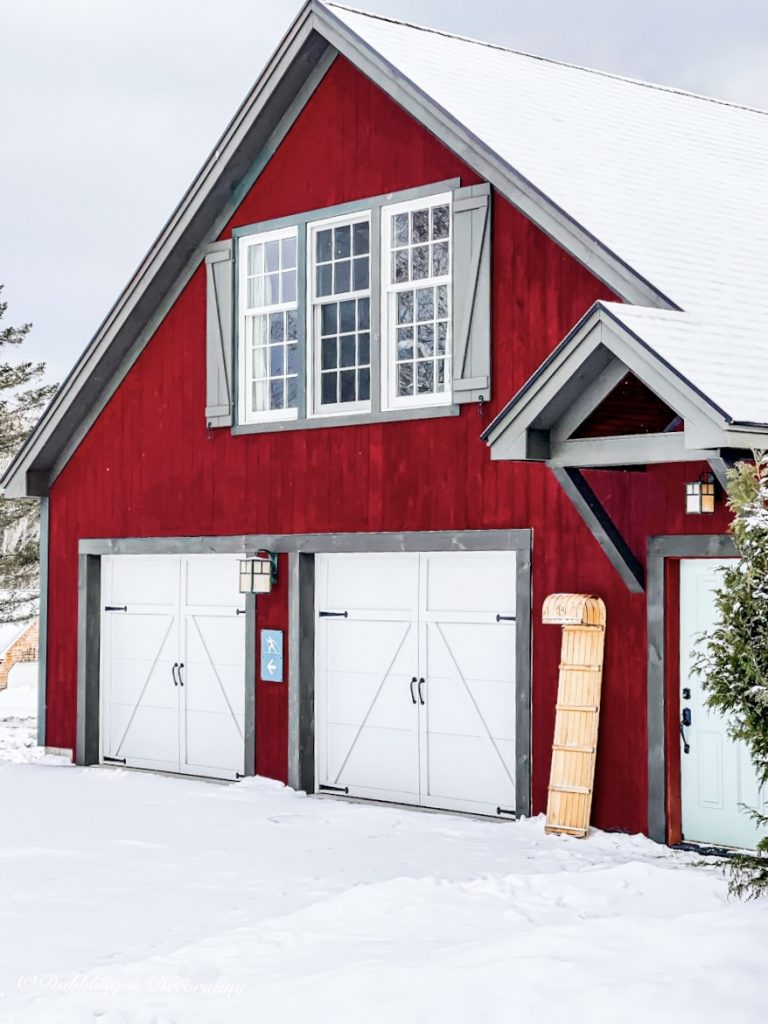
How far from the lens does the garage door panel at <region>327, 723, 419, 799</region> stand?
1368 centimetres

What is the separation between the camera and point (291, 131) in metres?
14.9

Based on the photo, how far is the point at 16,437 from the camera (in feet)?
89.4

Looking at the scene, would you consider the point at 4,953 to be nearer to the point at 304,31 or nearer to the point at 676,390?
the point at 676,390

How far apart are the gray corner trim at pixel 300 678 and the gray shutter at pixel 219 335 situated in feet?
5.94

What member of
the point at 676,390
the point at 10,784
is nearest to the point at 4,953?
the point at 676,390

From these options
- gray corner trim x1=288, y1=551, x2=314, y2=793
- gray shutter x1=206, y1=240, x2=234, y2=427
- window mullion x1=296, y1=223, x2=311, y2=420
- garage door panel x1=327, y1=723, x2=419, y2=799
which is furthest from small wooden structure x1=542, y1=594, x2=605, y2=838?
gray shutter x1=206, y1=240, x2=234, y2=427

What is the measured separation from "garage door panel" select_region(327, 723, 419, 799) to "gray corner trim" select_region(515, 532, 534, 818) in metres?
1.28

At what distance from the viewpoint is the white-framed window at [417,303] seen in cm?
1353

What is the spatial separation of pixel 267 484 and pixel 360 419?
1398 mm

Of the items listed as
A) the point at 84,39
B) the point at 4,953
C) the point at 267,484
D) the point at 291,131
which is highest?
the point at 84,39

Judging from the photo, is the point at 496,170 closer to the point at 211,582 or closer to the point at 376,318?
the point at 376,318

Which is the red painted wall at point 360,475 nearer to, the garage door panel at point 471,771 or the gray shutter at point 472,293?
the gray shutter at point 472,293

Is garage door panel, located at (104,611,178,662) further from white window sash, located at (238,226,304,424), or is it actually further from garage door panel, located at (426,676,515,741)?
garage door panel, located at (426,676,515,741)

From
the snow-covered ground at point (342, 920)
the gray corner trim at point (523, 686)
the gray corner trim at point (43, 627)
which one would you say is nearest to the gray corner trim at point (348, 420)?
the gray corner trim at point (523, 686)
